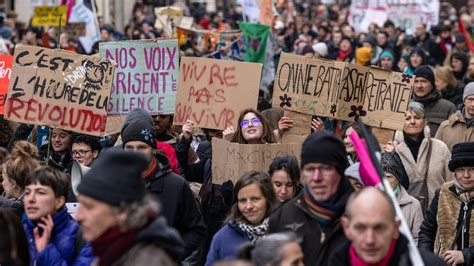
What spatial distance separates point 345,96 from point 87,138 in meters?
2.15

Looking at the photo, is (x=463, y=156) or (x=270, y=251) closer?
(x=270, y=251)

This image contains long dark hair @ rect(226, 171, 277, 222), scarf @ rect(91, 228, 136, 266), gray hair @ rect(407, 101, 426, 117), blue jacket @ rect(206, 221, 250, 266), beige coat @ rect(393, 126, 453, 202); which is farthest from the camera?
gray hair @ rect(407, 101, 426, 117)

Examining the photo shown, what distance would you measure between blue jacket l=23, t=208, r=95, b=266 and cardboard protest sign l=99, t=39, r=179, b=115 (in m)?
3.51

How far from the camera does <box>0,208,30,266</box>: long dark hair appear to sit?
5262mm

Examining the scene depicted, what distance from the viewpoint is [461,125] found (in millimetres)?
10367

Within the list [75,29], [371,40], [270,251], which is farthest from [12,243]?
[75,29]

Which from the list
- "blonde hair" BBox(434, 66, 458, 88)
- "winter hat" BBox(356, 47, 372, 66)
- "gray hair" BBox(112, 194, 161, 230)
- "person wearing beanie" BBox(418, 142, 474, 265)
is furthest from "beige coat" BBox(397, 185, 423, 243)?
"winter hat" BBox(356, 47, 372, 66)

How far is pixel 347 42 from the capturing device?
19781 millimetres

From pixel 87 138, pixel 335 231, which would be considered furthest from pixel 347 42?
pixel 335 231

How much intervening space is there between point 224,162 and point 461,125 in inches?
109

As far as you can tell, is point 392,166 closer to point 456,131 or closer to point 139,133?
point 139,133

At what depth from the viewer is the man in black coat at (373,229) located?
4.93 meters

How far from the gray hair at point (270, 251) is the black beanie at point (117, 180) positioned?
55cm

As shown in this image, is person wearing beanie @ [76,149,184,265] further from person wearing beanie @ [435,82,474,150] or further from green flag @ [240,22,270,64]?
green flag @ [240,22,270,64]
